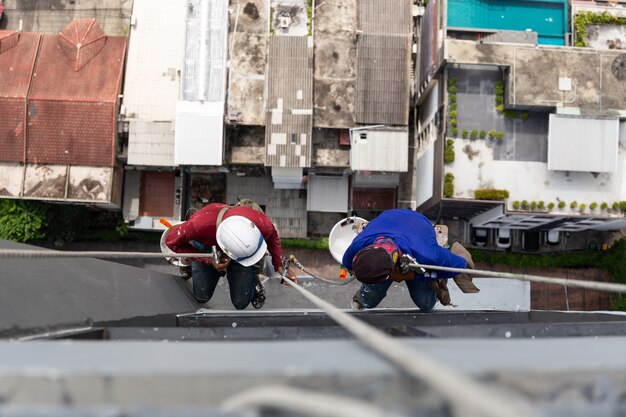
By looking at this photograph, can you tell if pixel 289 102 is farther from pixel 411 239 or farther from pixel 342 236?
pixel 411 239

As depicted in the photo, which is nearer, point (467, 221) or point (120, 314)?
point (120, 314)

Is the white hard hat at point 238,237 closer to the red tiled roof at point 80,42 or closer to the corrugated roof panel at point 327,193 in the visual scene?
the corrugated roof panel at point 327,193

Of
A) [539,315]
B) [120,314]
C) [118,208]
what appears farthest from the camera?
[118,208]

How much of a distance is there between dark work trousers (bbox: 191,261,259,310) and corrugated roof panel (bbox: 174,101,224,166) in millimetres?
A: 9781

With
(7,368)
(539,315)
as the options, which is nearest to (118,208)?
(539,315)

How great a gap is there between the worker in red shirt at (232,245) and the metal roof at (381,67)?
10716 millimetres

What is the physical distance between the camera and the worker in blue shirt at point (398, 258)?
713cm

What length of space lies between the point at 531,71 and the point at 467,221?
7.18 meters

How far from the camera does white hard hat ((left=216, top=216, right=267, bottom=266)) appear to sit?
7.77 m

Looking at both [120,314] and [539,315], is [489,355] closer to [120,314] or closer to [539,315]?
[120,314]

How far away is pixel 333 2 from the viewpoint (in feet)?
63.9

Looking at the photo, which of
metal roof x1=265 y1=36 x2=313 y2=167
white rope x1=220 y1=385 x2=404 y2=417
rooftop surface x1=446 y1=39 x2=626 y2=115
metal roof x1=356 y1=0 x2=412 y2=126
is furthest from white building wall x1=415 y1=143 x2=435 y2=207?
white rope x1=220 y1=385 x2=404 y2=417

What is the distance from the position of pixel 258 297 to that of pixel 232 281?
0.66 metres

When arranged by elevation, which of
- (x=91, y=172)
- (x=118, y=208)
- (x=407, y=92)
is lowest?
(x=118, y=208)
